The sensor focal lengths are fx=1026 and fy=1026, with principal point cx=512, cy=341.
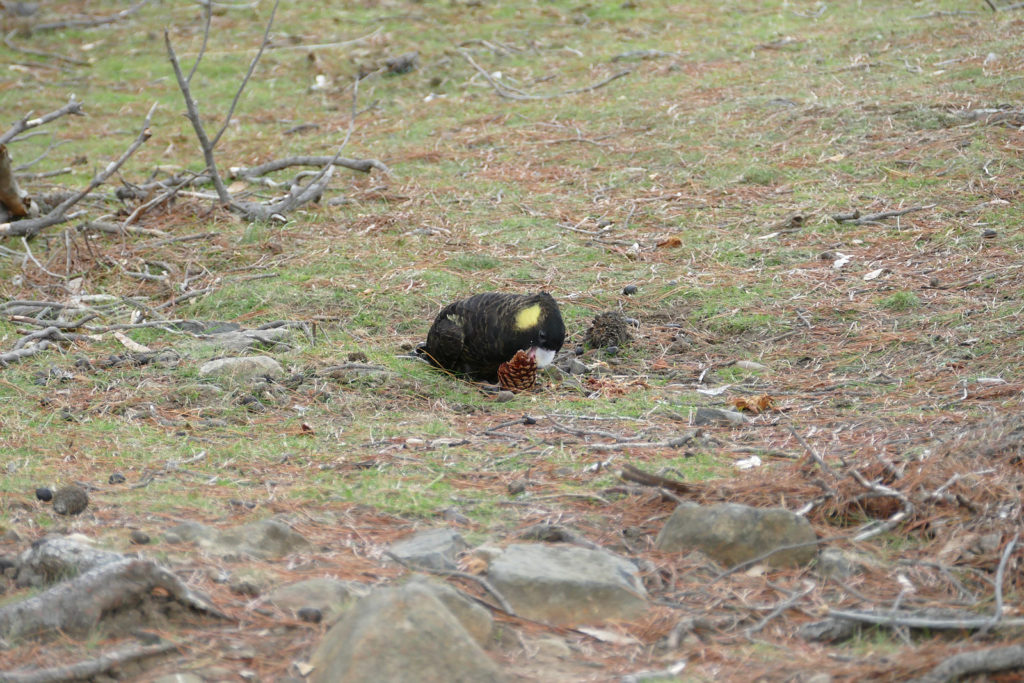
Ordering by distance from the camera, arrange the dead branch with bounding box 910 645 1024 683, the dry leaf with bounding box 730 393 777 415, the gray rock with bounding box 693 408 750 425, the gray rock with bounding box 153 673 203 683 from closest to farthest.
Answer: the dead branch with bounding box 910 645 1024 683 < the gray rock with bounding box 153 673 203 683 < the gray rock with bounding box 693 408 750 425 < the dry leaf with bounding box 730 393 777 415

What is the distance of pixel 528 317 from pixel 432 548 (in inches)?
85.7

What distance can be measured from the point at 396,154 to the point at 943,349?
5.70 metres

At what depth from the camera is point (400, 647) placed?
7.83ft

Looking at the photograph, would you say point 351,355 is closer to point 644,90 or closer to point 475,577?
point 475,577

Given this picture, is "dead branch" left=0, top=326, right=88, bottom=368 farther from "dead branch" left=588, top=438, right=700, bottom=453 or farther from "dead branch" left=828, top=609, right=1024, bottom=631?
"dead branch" left=828, top=609, right=1024, bottom=631

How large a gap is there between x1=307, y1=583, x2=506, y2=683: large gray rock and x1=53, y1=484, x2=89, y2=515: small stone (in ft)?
4.36

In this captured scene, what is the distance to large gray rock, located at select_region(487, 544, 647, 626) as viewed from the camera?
2809 mm

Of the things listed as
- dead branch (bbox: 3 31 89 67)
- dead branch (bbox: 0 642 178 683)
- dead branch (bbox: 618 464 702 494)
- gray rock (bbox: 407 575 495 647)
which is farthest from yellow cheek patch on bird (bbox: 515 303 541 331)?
dead branch (bbox: 3 31 89 67)

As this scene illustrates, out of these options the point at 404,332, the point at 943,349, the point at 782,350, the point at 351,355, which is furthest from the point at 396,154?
the point at 943,349

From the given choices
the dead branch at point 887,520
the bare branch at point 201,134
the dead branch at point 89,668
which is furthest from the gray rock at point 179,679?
the bare branch at point 201,134

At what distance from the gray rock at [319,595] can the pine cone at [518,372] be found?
2296 millimetres

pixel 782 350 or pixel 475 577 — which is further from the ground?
pixel 475 577

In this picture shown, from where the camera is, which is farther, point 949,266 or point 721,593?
point 949,266

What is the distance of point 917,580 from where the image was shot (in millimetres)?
2875
